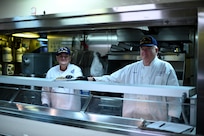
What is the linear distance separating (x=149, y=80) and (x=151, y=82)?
29mm

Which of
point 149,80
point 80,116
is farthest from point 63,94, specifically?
point 149,80

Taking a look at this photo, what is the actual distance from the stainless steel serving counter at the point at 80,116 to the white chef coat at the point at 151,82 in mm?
158

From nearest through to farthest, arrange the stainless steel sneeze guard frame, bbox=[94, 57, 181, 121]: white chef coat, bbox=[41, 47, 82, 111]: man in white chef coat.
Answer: the stainless steel sneeze guard frame
bbox=[94, 57, 181, 121]: white chef coat
bbox=[41, 47, 82, 111]: man in white chef coat

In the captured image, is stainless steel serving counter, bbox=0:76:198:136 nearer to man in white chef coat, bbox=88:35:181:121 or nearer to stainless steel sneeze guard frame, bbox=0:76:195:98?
stainless steel sneeze guard frame, bbox=0:76:195:98

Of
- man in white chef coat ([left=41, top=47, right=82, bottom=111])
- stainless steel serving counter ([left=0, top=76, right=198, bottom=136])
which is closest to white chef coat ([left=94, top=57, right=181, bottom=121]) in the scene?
stainless steel serving counter ([left=0, top=76, right=198, bottom=136])

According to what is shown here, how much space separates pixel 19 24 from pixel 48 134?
1.24m

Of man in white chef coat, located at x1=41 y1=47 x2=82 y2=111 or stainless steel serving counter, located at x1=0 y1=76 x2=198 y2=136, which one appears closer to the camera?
stainless steel serving counter, located at x1=0 y1=76 x2=198 y2=136

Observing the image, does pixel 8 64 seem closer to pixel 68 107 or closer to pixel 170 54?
pixel 68 107

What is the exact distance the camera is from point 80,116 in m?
1.92

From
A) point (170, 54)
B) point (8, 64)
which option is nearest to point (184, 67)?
point (170, 54)

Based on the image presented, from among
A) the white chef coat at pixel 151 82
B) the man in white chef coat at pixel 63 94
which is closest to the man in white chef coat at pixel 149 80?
the white chef coat at pixel 151 82

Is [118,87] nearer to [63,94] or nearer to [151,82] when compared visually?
[151,82]

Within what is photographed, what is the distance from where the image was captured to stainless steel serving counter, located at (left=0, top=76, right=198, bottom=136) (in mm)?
1582

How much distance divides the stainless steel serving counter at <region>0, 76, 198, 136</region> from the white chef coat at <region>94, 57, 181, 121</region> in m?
0.16
